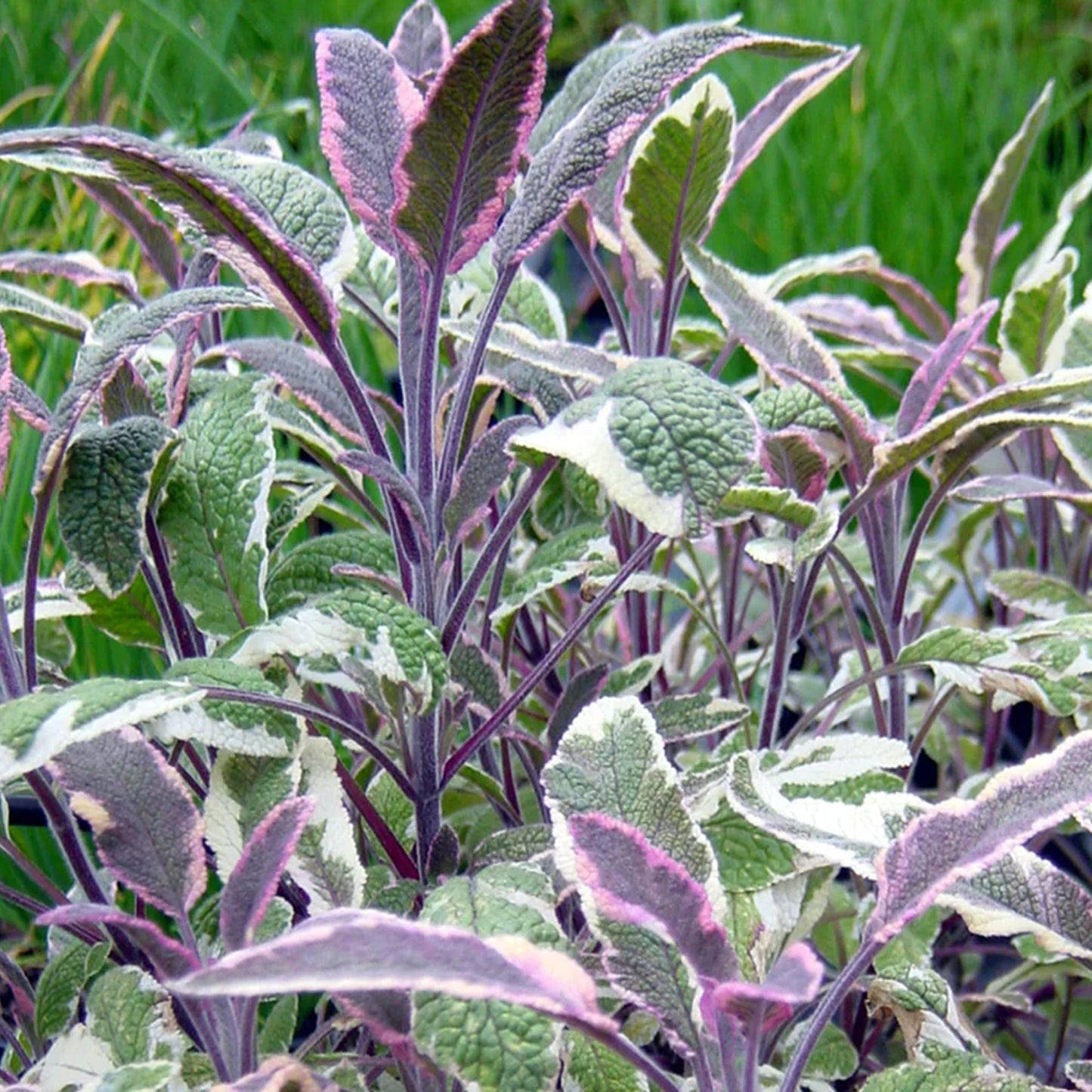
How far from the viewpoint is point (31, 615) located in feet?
1.86

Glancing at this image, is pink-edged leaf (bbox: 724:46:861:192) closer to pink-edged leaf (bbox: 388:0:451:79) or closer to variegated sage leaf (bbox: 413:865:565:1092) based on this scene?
pink-edged leaf (bbox: 388:0:451:79)

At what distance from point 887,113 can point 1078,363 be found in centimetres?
115

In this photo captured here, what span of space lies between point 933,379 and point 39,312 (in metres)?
0.51

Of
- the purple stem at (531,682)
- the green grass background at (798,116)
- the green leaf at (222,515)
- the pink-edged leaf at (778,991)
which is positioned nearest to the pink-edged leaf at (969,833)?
the pink-edged leaf at (778,991)

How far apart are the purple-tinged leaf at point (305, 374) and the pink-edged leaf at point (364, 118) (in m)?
0.09

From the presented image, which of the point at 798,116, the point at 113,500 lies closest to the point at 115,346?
the point at 113,500

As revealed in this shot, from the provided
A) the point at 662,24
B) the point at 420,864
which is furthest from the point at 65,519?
the point at 662,24

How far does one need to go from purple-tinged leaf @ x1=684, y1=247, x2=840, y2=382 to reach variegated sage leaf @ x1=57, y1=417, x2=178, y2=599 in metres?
0.29

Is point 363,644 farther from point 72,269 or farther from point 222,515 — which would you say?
point 72,269

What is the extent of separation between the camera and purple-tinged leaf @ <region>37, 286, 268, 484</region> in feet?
1.71

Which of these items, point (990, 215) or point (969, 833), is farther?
point (990, 215)

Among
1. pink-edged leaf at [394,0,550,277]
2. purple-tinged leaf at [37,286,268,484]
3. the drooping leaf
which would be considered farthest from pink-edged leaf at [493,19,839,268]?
the drooping leaf

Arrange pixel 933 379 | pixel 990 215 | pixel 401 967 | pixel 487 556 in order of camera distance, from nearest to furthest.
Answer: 1. pixel 401 967
2. pixel 487 556
3. pixel 933 379
4. pixel 990 215

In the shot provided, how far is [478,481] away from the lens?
1.91ft
